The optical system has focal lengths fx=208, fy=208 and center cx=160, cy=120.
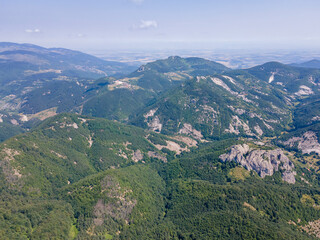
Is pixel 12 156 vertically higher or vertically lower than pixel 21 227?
higher

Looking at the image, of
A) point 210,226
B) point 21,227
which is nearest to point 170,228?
point 210,226

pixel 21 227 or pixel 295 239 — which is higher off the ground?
pixel 21 227

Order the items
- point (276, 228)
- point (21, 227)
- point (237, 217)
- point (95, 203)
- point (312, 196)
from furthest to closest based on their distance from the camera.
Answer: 1. point (312, 196)
2. point (95, 203)
3. point (237, 217)
4. point (276, 228)
5. point (21, 227)

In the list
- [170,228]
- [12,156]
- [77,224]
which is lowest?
[170,228]

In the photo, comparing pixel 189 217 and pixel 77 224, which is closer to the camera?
pixel 77 224

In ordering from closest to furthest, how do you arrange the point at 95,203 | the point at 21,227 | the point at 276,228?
the point at 21,227
the point at 276,228
the point at 95,203

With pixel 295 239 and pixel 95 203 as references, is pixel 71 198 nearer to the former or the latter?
pixel 95 203

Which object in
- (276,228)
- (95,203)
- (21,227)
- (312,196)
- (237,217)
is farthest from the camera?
(312,196)

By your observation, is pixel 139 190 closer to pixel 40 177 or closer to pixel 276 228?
pixel 40 177

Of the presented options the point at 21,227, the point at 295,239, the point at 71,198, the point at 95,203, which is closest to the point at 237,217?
the point at 295,239
